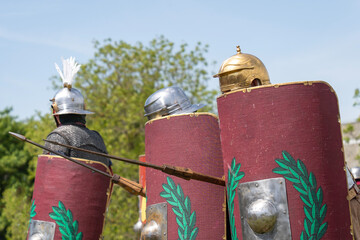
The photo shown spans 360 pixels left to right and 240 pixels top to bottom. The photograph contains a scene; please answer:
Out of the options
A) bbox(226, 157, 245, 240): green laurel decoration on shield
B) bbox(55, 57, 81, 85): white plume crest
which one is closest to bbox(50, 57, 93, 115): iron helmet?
bbox(55, 57, 81, 85): white plume crest

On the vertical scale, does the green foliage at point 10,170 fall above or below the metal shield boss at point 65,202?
above

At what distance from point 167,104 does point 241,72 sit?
1011 mm

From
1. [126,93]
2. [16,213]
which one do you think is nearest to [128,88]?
[126,93]

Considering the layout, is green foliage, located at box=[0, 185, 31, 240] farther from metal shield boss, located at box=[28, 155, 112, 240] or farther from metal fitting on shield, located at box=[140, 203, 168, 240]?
metal fitting on shield, located at box=[140, 203, 168, 240]

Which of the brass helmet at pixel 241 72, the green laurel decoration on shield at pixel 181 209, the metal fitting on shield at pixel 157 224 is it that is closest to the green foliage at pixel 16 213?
the metal fitting on shield at pixel 157 224

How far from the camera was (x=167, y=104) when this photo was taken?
5.09 meters

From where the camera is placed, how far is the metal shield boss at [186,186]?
13.3 ft

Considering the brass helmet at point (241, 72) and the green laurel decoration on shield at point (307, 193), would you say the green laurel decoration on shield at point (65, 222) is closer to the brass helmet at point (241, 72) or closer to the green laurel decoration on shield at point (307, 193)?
the brass helmet at point (241, 72)

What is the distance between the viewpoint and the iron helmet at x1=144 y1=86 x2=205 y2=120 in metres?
5.08

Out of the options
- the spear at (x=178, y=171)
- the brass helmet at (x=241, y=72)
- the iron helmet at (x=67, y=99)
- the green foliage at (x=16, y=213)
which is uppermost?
the green foliage at (x=16, y=213)

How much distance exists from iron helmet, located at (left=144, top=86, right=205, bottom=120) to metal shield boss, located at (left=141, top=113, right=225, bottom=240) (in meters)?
0.77

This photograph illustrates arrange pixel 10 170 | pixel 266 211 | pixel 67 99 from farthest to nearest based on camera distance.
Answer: pixel 10 170
pixel 67 99
pixel 266 211

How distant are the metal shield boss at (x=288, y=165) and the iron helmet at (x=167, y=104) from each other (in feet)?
5.30

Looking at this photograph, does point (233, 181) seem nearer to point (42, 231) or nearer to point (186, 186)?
point (186, 186)
